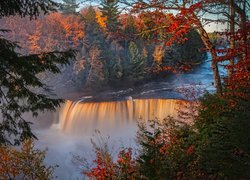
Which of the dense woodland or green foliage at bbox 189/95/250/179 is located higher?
the dense woodland

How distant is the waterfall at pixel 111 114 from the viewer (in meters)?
Result: 22.9

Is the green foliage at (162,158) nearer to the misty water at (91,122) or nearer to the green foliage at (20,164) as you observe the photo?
the green foliage at (20,164)

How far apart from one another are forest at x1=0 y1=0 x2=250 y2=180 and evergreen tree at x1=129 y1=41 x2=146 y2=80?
13cm

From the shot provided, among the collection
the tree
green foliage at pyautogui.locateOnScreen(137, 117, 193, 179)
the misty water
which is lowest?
the misty water

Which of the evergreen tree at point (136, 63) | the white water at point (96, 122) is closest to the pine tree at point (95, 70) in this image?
the evergreen tree at point (136, 63)

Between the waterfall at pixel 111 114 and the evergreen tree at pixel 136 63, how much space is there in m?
11.6

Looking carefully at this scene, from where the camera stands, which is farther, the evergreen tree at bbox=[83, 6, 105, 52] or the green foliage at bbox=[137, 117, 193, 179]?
the evergreen tree at bbox=[83, 6, 105, 52]

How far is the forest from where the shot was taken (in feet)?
19.6

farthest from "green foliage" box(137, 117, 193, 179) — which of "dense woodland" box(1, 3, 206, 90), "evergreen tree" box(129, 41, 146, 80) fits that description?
"evergreen tree" box(129, 41, 146, 80)

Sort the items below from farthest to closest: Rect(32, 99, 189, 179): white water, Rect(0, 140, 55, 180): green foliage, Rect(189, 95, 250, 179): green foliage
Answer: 1. Rect(32, 99, 189, 179): white water
2. Rect(0, 140, 55, 180): green foliage
3. Rect(189, 95, 250, 179): green foliage

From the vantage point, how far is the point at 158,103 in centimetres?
2339

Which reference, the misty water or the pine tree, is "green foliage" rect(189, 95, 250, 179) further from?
the pine tree

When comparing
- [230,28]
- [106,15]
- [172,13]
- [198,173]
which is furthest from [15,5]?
[106,15]

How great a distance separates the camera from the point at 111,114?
2361 centimetres
